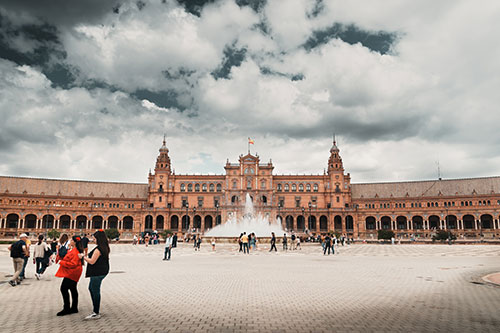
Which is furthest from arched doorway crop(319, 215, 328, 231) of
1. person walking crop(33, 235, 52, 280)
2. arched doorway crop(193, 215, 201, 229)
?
person walking crop(33, 235, 52, 280)

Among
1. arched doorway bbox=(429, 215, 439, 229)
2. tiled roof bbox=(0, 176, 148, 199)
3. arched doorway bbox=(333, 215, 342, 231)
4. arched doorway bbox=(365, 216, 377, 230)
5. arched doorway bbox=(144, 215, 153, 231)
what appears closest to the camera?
tiled roof bbox=(0, 176, 148, 199)

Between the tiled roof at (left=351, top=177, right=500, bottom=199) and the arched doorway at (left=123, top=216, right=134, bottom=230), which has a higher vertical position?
the tiled roof at (left=351, top=177, right=500, bottom=199)

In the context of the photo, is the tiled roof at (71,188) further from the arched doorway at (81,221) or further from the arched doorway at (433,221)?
the arched doorway at (433,221)

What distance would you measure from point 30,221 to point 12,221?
3703 mm

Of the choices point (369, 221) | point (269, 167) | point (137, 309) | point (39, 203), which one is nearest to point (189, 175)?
point (269, 167)

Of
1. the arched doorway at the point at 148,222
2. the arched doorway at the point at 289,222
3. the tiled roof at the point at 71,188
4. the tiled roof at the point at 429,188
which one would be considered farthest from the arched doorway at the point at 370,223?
the tiled roof at the point at 71,188

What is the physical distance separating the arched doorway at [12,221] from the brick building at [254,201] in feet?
0.85

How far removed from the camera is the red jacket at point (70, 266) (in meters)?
8.55

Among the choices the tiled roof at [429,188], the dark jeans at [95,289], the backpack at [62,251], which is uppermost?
the tiled roof at [429,188]

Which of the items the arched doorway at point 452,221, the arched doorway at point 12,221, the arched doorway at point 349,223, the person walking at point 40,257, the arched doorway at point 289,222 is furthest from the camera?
the arched doorway at point 349,223

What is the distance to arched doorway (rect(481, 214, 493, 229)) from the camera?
284ft

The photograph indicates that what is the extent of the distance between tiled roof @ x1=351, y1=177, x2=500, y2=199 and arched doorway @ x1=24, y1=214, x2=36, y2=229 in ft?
276

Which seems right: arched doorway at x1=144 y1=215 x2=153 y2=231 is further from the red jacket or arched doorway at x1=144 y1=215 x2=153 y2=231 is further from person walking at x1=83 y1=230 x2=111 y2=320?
person walking at x1=83 y1=230 x2=111 y2=320

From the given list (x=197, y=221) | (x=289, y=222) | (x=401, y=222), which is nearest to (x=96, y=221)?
(x=197, y=221)
